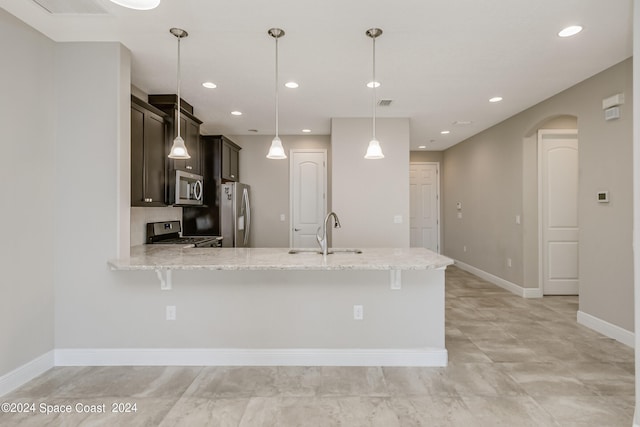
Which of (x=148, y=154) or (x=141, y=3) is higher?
(x=141, y=3)

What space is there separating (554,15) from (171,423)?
140 inches

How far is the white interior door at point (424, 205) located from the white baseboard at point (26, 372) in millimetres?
6598

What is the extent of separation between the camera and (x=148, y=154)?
3.38 meters

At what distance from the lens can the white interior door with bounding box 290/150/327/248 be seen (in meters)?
6.09

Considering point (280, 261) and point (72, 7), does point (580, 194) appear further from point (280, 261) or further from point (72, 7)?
point (72, 7)

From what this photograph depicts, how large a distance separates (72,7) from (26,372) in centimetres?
253

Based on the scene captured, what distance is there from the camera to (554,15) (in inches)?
94.6

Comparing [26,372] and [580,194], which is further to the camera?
[580,194]

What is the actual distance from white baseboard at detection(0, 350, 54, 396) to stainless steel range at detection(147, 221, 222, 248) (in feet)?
5.09

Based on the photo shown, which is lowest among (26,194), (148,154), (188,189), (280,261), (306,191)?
(280,261)

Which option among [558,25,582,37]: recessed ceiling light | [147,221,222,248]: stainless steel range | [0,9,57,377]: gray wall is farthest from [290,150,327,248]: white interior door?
[558,25,582,37]: recessed ceiling light

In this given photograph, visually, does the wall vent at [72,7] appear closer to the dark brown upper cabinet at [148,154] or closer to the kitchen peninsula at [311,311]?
the dark brown upper cabinet at [148,154]

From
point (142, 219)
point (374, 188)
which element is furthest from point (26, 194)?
point (374, 188)

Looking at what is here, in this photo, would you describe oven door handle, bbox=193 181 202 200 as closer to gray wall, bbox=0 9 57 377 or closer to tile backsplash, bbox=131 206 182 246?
tile backsplash, bbox=131 206 182 246
